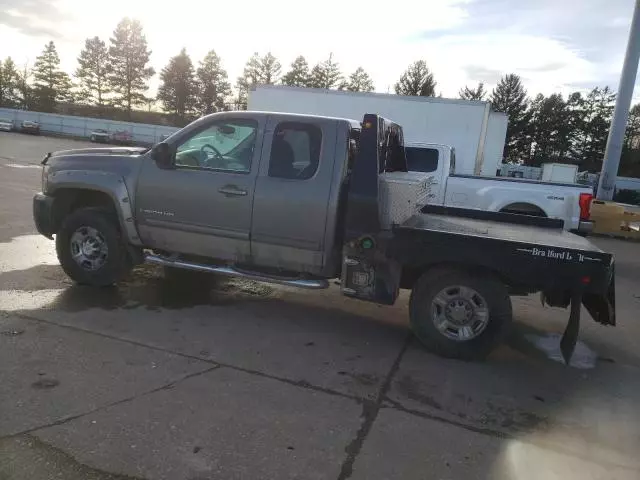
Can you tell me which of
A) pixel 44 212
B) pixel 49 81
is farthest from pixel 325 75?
pixel 44 212

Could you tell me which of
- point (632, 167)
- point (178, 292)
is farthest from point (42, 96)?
point (178, 292)

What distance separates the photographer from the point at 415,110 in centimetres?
1520

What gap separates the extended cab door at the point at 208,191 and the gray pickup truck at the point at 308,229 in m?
0.01

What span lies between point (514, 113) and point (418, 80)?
12942 mm

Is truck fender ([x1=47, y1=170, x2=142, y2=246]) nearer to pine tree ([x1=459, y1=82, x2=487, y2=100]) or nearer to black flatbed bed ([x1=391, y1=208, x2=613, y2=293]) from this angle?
black flatbed bed ([x1=391, y1=208, x2=613, y2=293])

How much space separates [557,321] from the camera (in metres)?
6.42

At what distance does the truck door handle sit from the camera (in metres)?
5.26

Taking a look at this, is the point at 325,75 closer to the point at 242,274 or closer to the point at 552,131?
the point at 552,131

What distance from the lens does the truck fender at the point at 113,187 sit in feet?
18.6

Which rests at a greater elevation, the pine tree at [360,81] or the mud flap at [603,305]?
the pine tree at [360,81]

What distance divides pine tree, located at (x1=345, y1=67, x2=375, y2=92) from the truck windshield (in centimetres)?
7096

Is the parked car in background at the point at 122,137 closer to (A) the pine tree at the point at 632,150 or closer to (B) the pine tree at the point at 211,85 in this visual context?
(B) the pine tree at the point at 211,85

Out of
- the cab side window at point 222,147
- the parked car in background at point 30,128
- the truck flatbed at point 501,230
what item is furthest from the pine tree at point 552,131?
the cab side window at point 222,147

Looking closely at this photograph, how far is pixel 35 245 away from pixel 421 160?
22.4 ft
